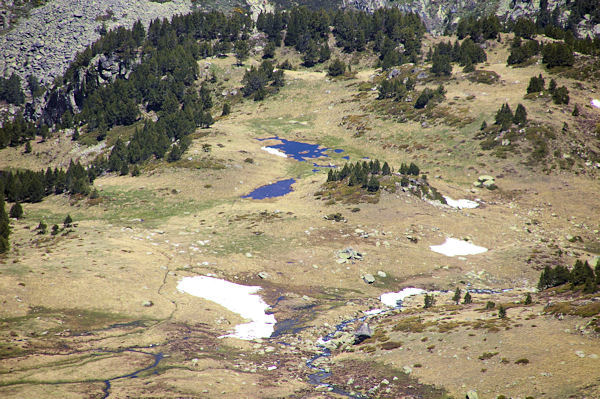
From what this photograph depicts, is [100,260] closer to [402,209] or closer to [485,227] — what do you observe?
[402,209]

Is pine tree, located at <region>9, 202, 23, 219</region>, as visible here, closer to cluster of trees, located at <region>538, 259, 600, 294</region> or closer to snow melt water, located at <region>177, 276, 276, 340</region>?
snow melt water, located at <region>177, 276, 276, 340</region>

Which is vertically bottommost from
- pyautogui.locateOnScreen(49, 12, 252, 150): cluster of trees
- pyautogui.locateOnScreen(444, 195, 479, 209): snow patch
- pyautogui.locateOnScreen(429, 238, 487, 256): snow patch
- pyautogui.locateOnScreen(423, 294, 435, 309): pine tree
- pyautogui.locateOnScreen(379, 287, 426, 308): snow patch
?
pyautogui.locateOnScreen(379, 287, 426, 308): snow patch

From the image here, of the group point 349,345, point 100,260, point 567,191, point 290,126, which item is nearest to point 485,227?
point 567,191

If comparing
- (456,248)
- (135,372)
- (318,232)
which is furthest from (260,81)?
(135,372)

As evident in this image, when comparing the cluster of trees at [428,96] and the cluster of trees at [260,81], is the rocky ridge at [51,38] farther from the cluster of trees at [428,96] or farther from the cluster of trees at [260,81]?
the cluster of trees at [428,96]

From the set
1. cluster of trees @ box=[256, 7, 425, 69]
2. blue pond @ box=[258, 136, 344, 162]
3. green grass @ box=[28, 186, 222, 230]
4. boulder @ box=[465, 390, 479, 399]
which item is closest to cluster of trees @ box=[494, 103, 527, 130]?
blue pond @ box=[258, 136, 344, 162]

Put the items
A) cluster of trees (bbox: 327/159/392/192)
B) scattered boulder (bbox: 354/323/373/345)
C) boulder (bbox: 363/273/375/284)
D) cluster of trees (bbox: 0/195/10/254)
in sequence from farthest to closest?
cluster of trees (bbox: 327/159/392/192) → boulder (bbox: 363/273/375/284) → cluster of trees (bbox: 0/195/10/254) → scattered boulder (bbox: 354/323/373/345)
